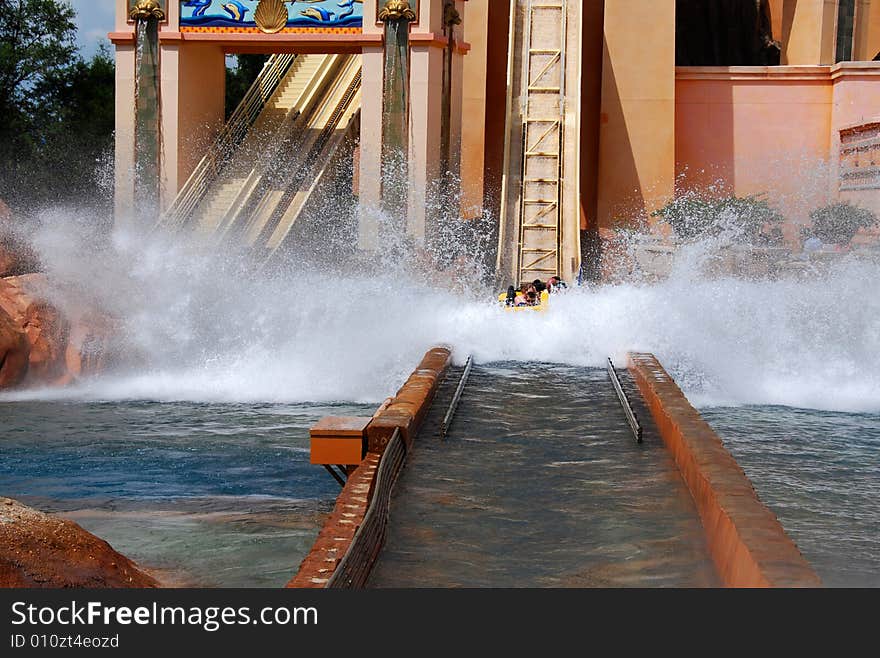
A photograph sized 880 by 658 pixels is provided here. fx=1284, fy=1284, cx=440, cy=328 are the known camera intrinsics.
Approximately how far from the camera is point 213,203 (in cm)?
2095

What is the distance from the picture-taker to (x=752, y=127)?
79.7 feet

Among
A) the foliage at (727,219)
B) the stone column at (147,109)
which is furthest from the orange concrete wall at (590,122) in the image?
the stone column at (147,109)

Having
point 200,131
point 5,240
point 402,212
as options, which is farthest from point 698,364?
point 200,131

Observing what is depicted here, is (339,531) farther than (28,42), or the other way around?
(28,42)

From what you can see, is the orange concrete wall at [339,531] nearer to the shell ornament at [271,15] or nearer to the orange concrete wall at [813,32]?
the shell ornament at [271,15]

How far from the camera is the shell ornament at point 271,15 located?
20.5 metres

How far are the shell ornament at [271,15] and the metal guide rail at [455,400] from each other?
994 cm

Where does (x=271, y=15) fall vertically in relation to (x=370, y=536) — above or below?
above

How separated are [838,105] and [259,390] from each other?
1413cm

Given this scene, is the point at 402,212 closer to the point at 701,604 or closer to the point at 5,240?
the point at 5,240

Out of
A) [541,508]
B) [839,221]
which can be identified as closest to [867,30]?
[839,221]

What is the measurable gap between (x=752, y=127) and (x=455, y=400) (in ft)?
53.5

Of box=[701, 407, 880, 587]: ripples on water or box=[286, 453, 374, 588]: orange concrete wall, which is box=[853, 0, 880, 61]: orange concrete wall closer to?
box=[701, 407, 880, 587]: ripples on water

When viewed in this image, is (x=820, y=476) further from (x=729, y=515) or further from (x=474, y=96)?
(x=474, y=96)
